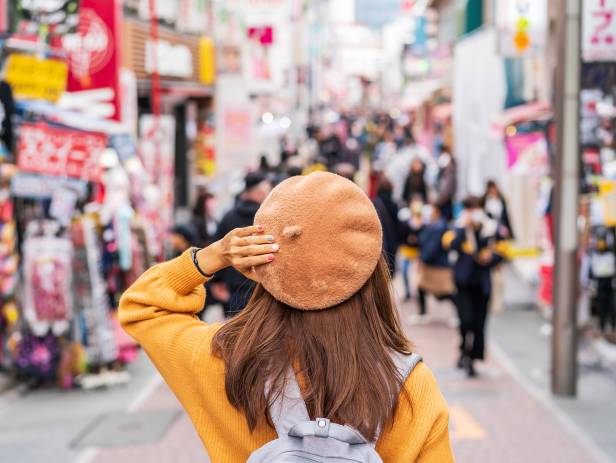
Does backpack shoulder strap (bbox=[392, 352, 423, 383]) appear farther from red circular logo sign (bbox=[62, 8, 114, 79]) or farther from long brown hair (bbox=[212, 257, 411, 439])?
red circular logo sign (bbox=[62, 8, 114, 79])

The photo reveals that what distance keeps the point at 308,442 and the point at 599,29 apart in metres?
7.58

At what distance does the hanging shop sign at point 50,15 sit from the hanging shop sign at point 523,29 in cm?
614

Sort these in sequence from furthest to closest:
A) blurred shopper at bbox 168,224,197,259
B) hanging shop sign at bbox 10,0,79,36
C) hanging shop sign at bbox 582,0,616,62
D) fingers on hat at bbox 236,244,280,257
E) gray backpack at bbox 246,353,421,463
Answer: blurred shopper at bbox 168,224,197,259, hanging shop sign at bbox 10,0,79,36, hanging shop sign at bbox 582,0,616,62, fingers on hat at bbox 236,244,280,257, gray backpack at bbox 246,353,421,463

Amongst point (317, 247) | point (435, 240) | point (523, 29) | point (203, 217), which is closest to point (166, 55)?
point (203, 217)

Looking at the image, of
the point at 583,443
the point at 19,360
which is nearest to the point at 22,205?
the point at 19,360

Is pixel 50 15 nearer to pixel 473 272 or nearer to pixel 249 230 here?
pixel 473 272

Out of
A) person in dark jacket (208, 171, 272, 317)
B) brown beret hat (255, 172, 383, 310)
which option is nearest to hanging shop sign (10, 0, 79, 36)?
person in dark jacket (208, 171, 272, 317)

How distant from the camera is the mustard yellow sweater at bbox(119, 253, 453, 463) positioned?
7.14ft

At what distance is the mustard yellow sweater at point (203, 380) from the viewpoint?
2178mm

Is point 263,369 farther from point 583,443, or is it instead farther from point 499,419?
point 499,419

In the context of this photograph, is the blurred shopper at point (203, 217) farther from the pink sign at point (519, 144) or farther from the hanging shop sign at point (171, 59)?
the hanging shop sign at point (171, 59)

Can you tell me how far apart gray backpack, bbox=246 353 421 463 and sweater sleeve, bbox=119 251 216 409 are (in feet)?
0.91

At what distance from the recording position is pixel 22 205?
9.25 metres

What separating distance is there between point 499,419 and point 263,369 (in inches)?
253
